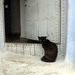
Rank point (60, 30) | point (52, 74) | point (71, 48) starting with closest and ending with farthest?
1. point (52, 74)
2. point (71, 48)
3. point (60, 30)

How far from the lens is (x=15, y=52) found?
4031 mm

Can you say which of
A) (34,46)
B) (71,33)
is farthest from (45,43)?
(71,33)

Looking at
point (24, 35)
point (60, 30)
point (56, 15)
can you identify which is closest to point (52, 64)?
point (60, 30)

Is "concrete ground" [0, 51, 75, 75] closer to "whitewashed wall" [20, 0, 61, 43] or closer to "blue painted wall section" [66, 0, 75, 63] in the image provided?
"blue painted wall section" [66, 0, 75, 63]

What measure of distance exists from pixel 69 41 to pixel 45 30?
1.11 meters

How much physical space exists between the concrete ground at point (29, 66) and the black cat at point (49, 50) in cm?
13

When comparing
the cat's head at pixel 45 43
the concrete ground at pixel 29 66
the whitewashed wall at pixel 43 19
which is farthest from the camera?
the whitewashed wall at pixel 43 19

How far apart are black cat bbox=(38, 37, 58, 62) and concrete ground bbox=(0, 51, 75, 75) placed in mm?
125

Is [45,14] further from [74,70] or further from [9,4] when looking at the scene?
[9,4]

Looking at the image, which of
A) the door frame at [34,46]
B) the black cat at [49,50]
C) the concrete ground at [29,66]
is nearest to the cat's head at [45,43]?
the black cat at [49,50]

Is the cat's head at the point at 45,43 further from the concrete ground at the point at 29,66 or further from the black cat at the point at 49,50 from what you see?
the concrete ground at the point at 29,66

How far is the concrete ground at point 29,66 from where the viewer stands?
2746 mm

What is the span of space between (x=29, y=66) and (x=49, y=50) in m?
0.67

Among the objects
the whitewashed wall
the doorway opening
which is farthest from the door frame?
the doorway opening
